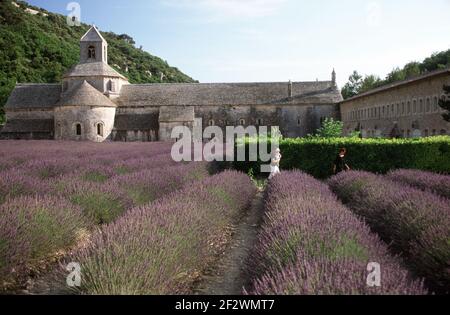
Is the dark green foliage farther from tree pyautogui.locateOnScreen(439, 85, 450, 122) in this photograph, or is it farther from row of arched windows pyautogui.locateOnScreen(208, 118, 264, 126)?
tree pyautogui.locateOnScreen(439, 85, 450, 122)

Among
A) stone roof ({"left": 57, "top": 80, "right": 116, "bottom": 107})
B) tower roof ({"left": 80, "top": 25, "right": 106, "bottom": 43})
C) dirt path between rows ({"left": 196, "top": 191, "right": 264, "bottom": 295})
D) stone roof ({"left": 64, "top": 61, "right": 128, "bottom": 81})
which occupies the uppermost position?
tower roof ({"left": 80, "top": 25, "right": 106, "bottom": 43})

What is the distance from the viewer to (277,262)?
3750 mm

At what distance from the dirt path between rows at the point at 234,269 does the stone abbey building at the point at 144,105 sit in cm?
3540

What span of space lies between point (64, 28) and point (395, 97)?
297 feet

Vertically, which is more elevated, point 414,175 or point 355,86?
point 355,86

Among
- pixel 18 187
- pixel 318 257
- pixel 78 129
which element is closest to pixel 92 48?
pixel 78 129

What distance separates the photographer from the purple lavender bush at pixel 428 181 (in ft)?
26.9

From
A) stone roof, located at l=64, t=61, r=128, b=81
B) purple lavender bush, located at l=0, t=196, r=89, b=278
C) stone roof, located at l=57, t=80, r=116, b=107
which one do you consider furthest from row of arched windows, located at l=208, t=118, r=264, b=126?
purple lavender bush, located at l=0, t=196, r=89, b=278

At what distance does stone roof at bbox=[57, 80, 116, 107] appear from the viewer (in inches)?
1609

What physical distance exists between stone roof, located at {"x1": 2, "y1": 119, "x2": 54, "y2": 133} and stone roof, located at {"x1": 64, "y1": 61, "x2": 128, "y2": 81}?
5300mm
